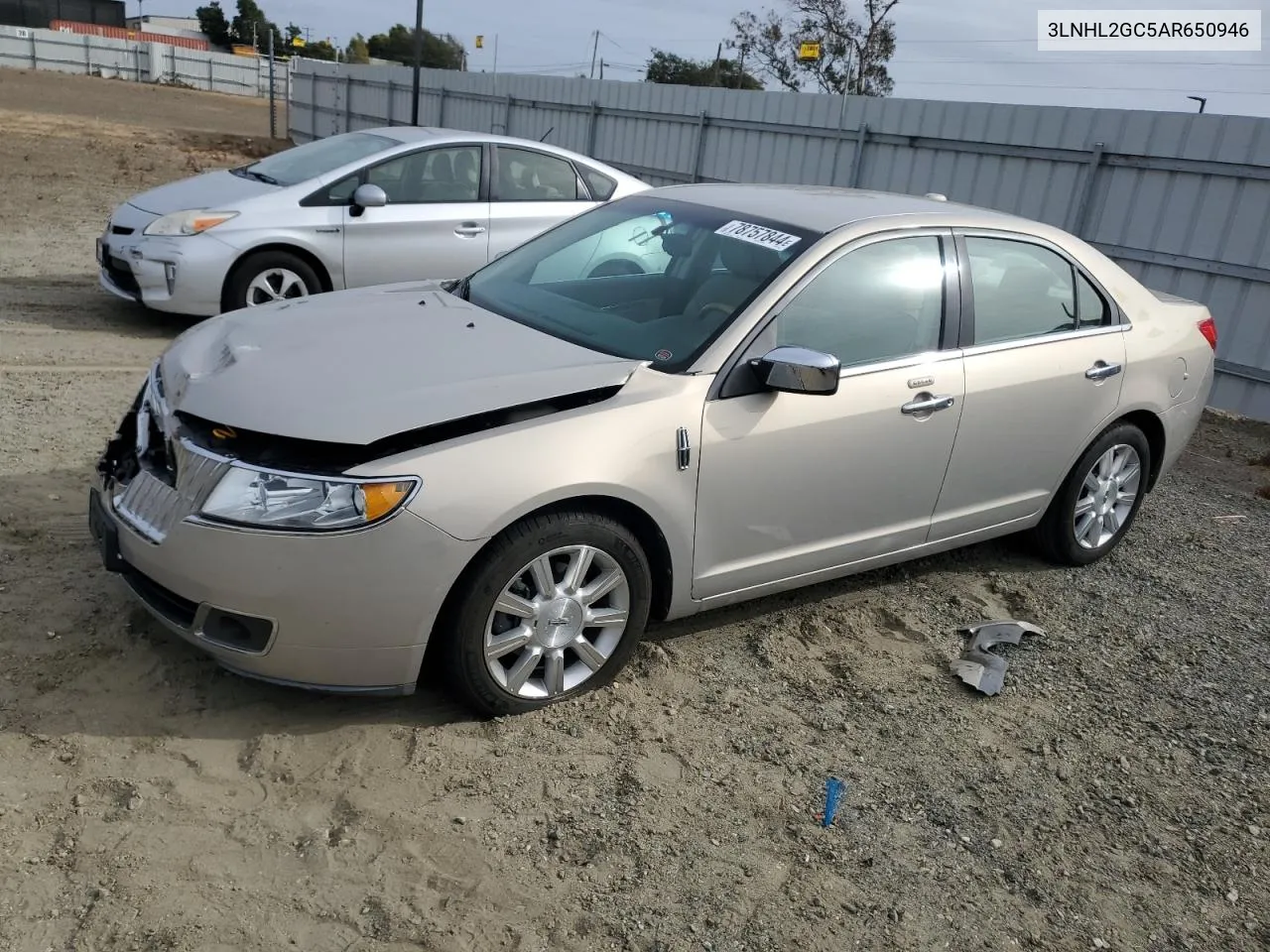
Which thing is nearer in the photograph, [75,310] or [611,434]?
[611,434]

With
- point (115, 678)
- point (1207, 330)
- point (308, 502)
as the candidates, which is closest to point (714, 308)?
point (308, 502)

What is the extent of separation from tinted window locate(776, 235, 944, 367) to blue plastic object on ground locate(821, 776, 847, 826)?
59.0 inches

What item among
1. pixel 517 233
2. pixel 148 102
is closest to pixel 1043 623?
pixel 517 233

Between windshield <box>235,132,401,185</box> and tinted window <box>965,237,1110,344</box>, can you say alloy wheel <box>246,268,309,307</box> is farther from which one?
tinted window <box>965,237,1110,344</box>

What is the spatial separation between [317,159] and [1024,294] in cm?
577

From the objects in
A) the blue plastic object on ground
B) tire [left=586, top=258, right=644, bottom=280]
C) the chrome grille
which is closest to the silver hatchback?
tire [left=586, top=258, right=644, bottom=280]

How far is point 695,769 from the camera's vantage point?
3402 mm

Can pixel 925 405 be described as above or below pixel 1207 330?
below

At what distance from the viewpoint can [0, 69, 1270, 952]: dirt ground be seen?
2732 mm

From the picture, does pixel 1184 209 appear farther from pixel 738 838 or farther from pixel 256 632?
pixel 256 632

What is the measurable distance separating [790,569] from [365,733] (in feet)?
5.39

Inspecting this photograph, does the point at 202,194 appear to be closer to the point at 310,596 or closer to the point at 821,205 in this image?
the point at 821,205

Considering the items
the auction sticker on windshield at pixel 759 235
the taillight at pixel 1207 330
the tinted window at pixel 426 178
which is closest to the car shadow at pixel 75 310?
the tinted window at pixel 426 178

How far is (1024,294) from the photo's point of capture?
4633mm
